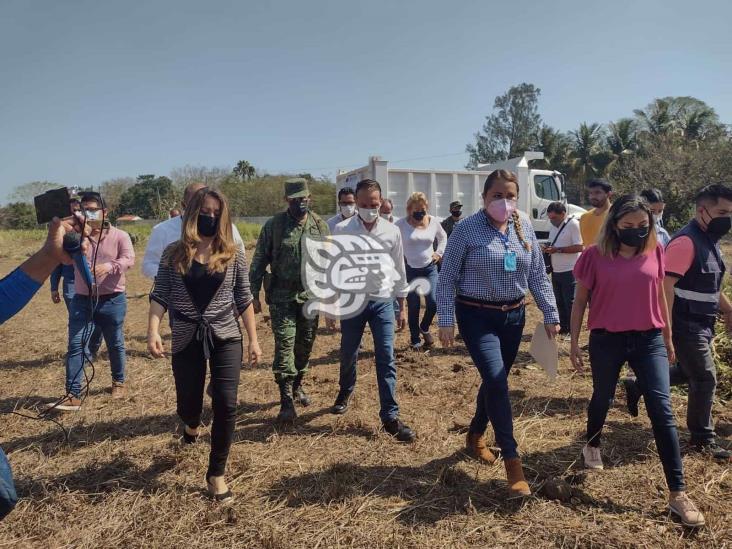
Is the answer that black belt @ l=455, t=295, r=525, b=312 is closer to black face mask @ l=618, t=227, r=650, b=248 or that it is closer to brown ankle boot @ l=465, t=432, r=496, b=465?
black face mask @ l=618, t=227, r=650, b=248

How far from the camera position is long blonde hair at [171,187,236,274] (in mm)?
2760

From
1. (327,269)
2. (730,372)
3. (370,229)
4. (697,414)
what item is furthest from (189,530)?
(730,372)

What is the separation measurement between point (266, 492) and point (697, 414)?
2870 mm

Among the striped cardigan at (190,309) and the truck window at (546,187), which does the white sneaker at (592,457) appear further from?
the truck window at (546,187)

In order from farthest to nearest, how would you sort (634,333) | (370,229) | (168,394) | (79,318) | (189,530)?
(168,394), (79,318), (370,229), (634,333), (189,530)

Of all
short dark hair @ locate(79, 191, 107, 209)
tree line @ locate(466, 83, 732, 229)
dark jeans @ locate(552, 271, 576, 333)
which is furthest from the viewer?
tree line @ locate(466, 83, 732, 229)

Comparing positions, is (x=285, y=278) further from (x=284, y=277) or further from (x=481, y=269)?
(x=481, y=269)

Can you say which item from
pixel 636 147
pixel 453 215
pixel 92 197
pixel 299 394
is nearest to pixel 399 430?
pixel 299 394

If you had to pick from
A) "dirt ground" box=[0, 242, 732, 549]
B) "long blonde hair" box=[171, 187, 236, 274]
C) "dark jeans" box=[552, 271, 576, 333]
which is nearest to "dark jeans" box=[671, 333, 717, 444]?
"dirt ground" box=[0, 242, 732, 549]

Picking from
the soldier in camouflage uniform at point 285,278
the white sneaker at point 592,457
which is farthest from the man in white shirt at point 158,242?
the white sneaker at point 592,457

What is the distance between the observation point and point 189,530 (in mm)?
2578

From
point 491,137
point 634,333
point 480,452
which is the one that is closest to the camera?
point 634,333

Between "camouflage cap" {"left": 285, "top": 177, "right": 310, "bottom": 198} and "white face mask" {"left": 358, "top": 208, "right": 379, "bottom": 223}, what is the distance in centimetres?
48

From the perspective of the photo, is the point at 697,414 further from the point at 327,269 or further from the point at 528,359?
the point at 327,269
